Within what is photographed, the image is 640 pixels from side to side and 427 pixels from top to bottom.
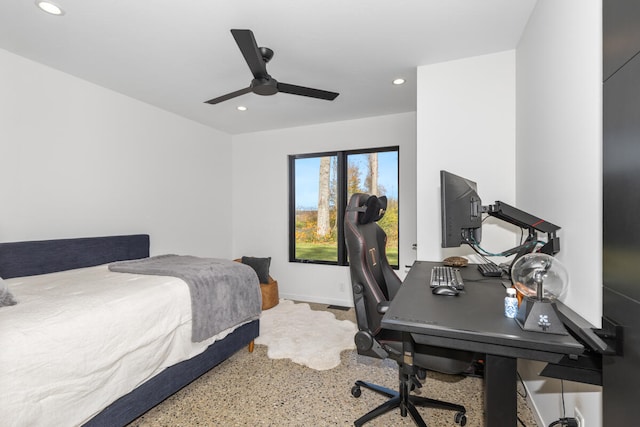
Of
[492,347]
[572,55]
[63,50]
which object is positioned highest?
[63,50]

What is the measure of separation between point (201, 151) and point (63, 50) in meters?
2.02

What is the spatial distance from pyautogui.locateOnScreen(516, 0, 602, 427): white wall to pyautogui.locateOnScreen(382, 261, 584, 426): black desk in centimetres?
45

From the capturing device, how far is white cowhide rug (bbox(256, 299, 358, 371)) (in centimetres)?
267

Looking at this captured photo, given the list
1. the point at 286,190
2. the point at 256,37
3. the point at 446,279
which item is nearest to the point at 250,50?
the point at 256,37

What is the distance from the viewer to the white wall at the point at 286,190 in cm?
389

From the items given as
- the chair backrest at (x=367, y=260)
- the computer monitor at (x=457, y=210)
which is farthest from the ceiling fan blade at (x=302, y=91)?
the computer monitor at (x=457, y=210)

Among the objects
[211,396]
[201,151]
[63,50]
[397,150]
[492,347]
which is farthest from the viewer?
[201,151]

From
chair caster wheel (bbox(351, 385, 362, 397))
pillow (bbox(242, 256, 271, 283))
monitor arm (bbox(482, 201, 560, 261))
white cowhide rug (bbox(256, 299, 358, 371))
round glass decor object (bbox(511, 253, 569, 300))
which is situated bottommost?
white cowhide rug (bbox(256, 299, 358, 371))

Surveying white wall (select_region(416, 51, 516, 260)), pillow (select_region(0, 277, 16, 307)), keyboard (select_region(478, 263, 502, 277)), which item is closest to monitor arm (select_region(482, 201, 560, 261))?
keyboard (select_region(478, 263, 502, 277))

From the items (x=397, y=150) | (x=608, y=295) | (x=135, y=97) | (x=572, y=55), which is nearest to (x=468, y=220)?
(x=608, y=295)

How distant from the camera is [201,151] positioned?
432 cm

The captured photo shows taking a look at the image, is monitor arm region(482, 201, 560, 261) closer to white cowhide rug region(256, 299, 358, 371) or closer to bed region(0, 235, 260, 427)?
white cowhide rug region(256, 299, 358, 371)

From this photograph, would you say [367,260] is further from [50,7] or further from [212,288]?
[50,7]

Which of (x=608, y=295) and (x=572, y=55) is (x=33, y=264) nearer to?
(x=608, y=295)
